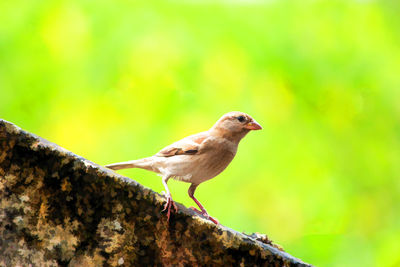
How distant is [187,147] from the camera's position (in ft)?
7.72

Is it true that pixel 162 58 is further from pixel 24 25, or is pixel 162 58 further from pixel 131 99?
pixel 24 25

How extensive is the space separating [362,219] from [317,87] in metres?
1.19

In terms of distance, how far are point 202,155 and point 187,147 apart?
125 millimetres

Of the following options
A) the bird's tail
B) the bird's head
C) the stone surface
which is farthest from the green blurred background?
the stone surface

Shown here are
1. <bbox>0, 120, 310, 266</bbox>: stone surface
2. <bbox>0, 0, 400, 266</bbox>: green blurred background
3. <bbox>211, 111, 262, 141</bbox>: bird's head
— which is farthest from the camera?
<bbox>0, 0, 400, 266</bbox>: green blurred background

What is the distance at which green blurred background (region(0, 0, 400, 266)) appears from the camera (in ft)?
12.7

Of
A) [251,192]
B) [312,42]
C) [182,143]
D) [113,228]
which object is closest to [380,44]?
[312,42]

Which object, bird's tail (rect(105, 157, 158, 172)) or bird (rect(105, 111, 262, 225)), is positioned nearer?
bird (rect(105, 111, 262, 225))

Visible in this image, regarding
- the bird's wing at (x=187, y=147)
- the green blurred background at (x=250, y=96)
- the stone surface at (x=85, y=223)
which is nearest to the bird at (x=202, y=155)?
the bird's wing at (x=187, y=147)

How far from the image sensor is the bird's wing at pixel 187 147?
2322 mm

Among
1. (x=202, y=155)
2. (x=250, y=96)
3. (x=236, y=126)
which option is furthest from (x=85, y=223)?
(x=250, y=96)

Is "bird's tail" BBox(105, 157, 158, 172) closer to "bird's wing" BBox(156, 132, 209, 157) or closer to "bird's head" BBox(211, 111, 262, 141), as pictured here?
"bird's wing" BBox(156, 132, 209, 157)

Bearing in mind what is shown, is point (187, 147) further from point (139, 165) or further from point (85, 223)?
point (85, 223)

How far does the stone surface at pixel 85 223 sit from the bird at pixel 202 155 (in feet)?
1.65
